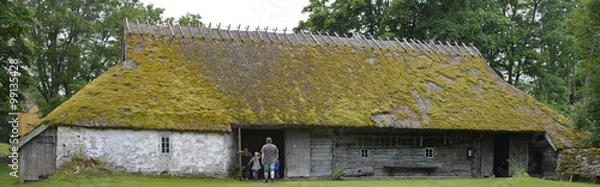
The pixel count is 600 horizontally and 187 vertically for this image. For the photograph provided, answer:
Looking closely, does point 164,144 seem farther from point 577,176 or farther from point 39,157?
point 577,176

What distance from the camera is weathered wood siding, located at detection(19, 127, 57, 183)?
19.9 meters

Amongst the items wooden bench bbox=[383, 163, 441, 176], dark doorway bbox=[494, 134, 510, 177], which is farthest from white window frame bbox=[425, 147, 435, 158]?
dark doorway bbox=[494, 134, 510, 177]

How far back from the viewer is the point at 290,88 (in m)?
23.7

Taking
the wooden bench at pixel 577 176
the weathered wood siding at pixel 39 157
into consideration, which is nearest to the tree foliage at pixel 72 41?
the weathered wood siding at pixel 39 157

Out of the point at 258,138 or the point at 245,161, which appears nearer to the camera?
the point at 245,161

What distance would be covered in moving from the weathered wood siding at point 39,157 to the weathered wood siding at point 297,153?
8289 mm

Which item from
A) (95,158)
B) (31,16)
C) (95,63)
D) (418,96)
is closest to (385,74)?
(418,96)

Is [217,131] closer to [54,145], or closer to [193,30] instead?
[54,145]

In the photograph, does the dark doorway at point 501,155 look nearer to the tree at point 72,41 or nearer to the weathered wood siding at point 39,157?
the weathered wood siding at point 39,157

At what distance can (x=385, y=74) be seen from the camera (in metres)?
26.5

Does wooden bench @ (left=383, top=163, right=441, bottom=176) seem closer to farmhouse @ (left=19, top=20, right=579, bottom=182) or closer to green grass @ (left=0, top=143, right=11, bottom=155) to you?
farmhouse @ (left=19, top=20, right=579, bottom=182)

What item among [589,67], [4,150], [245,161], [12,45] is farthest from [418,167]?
[4,150]

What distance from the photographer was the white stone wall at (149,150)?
64.5ft

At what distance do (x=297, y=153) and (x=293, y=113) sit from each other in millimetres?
1628
